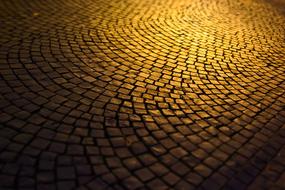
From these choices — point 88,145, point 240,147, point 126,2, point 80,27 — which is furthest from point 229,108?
point 126,2

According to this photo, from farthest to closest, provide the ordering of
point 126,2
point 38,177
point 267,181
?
point 126,2 < point 267,181 < point 38,177

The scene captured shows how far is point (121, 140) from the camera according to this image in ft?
12.9

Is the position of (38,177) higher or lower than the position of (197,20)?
lower

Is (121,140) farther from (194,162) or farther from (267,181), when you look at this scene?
(267,181)

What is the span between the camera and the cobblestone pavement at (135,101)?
356cm

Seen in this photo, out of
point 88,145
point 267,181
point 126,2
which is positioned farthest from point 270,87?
point 126,2

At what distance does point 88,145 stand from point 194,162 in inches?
52.3

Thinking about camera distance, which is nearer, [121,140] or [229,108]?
[121,140]

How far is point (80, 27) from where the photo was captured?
6.94 meters

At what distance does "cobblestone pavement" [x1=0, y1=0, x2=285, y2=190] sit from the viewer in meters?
3.56

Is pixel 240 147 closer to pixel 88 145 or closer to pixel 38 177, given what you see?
pixel 88 145

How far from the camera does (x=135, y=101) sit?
4.72 meters

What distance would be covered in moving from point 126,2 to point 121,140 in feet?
19.7

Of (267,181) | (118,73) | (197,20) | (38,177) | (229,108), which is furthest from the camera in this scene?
(197,20)
